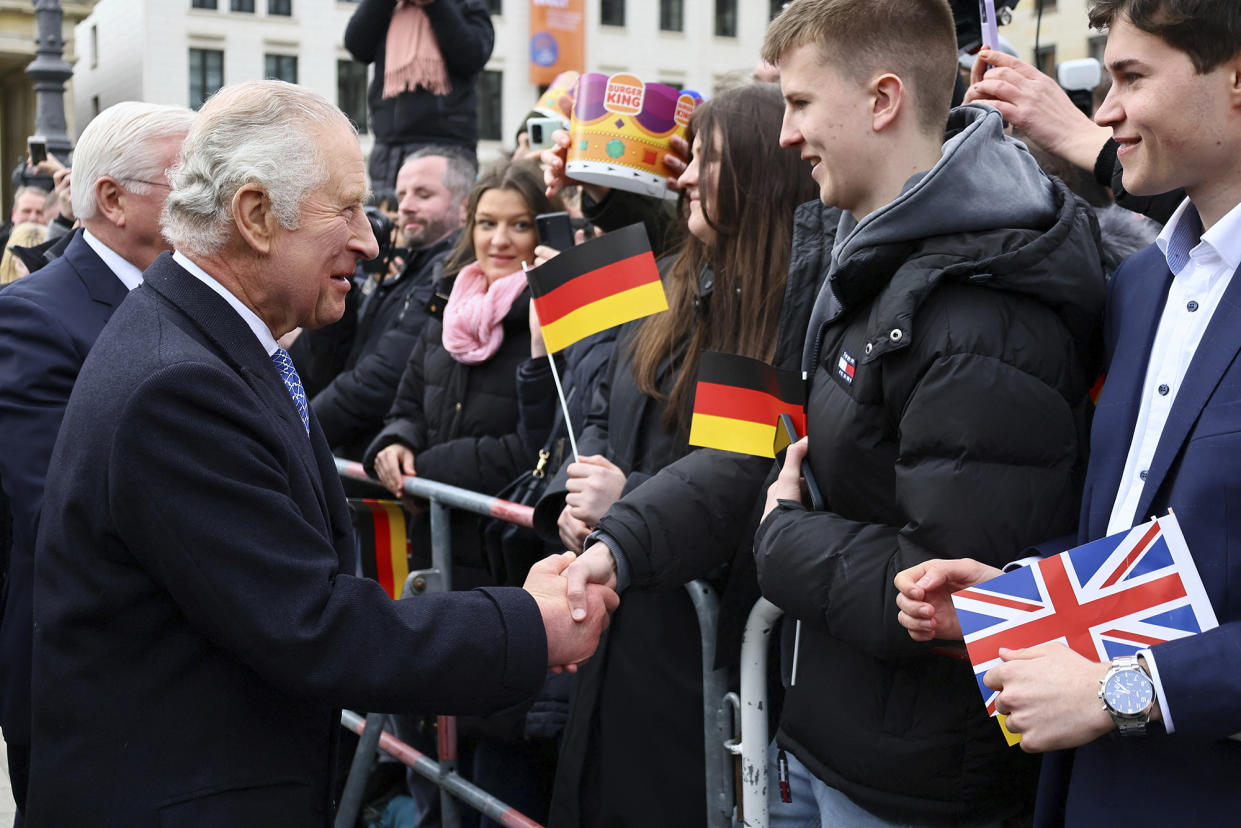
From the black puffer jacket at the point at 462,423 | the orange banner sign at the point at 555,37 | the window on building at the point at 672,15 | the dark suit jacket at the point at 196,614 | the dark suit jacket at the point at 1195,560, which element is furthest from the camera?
the window on building at the point at 672,15

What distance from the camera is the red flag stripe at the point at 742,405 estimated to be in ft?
9.45

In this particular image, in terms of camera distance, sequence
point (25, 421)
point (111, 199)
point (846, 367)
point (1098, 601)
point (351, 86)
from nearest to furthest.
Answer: point (1098, 601) < point (846, 367) < point (25, 421) < point (111, 199) < point (351, 86)

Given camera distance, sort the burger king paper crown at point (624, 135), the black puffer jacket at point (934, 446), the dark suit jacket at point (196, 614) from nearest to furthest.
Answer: the dark suit jacket at point (196, 614), the black puffer jacket at point (934, 446), the burger king paper crown at point (624, 135)

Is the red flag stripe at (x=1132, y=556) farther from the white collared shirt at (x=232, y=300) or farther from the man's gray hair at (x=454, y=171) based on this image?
the man's gray hair at (x=454, y=171)

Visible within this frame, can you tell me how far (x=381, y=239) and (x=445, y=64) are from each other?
1722 mm

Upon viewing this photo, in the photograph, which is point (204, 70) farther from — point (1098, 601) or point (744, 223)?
point (1098, 601)

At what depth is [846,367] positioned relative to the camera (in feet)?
8.27

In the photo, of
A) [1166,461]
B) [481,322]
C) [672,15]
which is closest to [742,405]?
[1166,461]

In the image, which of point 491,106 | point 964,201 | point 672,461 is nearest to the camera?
point 964,201

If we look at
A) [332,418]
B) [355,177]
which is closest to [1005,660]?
[355,177]

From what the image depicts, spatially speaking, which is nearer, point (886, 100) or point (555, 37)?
point (886, 100)

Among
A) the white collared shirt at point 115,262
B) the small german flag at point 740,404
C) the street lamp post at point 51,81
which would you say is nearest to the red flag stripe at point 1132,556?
the small german flag at point 740,404

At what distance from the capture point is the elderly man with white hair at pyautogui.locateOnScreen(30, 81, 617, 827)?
2.16 meters

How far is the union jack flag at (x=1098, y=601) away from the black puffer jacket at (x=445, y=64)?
17.5 ft
